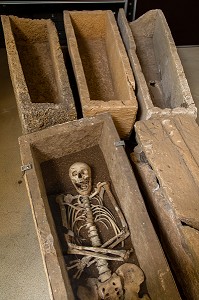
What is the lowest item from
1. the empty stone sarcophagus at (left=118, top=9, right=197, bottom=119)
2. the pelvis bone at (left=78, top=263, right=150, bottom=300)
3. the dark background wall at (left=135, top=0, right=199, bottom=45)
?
the pelvis bone at (left=78, top=263, right=150, bottom=300)

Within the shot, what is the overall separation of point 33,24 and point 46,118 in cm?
116

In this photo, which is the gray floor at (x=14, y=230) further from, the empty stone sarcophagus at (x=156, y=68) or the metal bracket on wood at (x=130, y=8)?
the metal bracket on wood at (x=130, y=8)

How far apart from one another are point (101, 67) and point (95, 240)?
1.76 m

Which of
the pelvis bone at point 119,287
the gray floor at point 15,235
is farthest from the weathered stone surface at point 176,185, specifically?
the gray floor at point 15,235

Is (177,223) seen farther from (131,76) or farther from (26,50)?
(26,50)

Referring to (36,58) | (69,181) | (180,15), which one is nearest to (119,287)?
(69,181)

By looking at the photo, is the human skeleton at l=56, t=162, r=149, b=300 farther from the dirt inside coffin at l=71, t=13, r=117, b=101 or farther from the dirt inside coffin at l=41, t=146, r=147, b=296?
the dirt inside coffin at l=71, t=13, r=117, b=101

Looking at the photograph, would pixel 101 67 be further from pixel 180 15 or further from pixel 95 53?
pixel 180 15

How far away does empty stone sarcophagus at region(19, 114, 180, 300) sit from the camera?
6.97ft

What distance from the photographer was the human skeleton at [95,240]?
89.6 inches

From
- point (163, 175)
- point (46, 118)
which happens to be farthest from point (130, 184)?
point (46, 118)

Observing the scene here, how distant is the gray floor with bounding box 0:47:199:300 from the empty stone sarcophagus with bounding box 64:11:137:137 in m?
0.90

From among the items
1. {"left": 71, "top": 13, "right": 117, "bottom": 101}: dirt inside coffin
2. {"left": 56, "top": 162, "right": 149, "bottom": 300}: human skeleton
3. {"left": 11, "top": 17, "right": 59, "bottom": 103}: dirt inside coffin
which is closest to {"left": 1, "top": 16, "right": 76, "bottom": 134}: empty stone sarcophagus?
{"left": 11, "top": 17, "right": 59, "bottom": 103}: dirt inside coffin

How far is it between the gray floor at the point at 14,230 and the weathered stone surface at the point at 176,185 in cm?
103
